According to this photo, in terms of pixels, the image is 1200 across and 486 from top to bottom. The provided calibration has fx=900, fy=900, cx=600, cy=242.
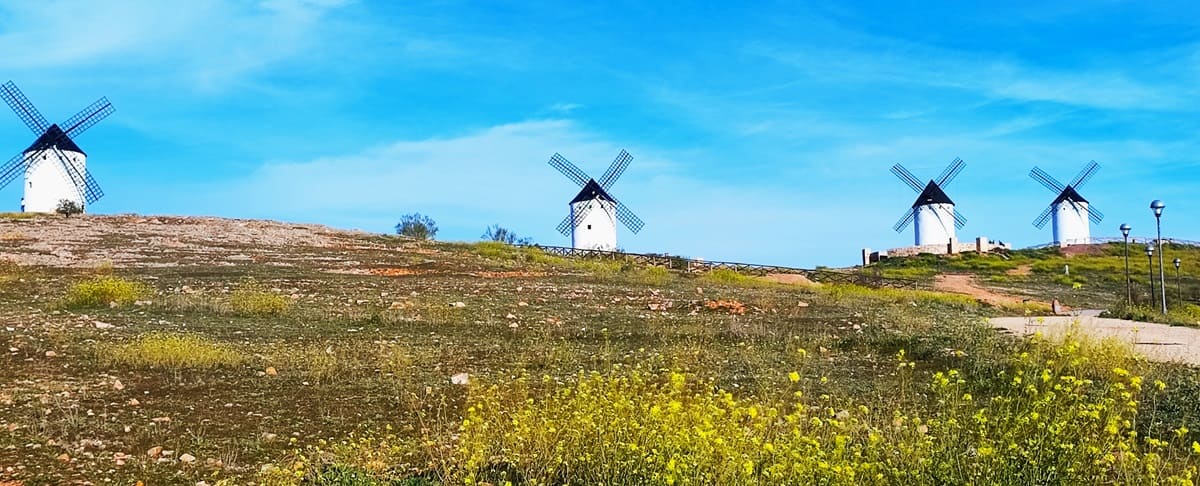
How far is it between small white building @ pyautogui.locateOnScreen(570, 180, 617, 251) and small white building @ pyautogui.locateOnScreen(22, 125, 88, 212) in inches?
1143

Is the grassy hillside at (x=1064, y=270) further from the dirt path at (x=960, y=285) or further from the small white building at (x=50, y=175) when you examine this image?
the small white building at (x=50, y=175)

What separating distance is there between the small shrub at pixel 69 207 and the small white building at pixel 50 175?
260mm

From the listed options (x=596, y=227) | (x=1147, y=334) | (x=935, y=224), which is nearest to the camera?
(x=1147, y=334)

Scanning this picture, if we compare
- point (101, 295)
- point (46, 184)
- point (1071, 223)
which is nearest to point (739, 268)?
point (101, 295)

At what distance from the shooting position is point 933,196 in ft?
229

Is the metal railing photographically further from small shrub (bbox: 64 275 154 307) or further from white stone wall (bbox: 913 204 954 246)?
white stone wall (bbox: 913 204 954 246)

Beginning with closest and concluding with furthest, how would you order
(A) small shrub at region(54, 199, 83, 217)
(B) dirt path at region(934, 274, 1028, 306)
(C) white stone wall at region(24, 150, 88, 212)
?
1. (B) dirt path at region(934, 274, 1028, 306)
2. (A) small shrub at region(54, 199, 83, 217)
3. (C) white stone wall at region(24, 150, 88, 212)

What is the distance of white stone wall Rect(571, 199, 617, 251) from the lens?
5591cm

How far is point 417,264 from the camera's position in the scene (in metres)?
29.0

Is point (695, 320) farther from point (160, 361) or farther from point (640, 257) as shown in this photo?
point (640, 257)

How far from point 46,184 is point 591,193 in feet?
104

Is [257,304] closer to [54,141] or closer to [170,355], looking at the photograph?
[170,355]

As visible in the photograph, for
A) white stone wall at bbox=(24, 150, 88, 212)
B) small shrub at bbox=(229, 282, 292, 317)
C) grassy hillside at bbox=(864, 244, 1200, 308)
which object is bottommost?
small shrub at bbox=(229, 282, 292, 317)

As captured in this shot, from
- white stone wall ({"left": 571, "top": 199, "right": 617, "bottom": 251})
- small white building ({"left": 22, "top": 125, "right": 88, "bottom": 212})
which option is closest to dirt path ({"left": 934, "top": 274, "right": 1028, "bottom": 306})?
white stone wall ({"left": 571, "top": 199, "right": 617, "bottom": 251})
